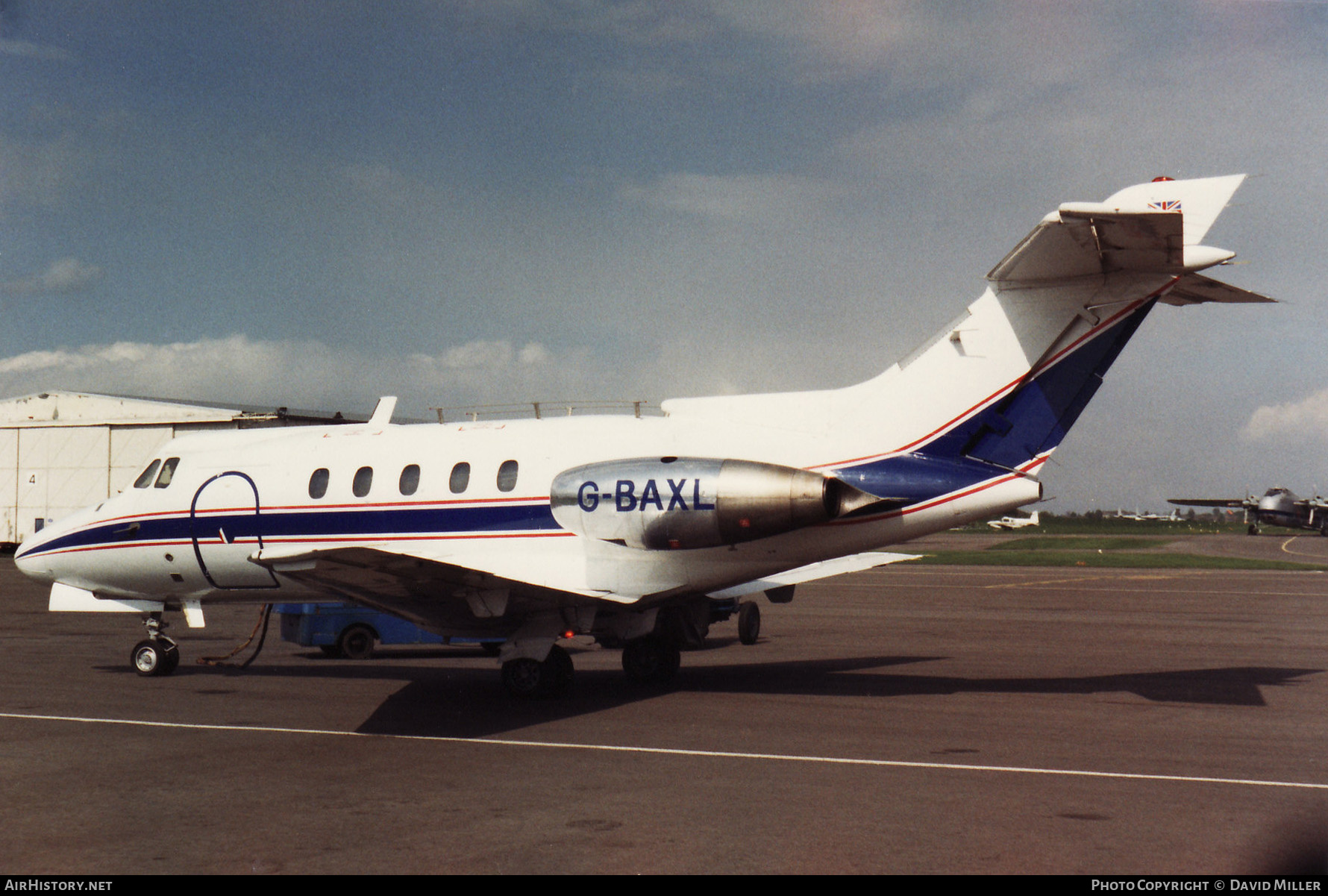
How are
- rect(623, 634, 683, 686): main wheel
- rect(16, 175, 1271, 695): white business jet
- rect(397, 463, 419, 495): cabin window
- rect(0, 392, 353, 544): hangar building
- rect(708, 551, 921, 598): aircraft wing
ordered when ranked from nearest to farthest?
rect(16, 175, 1271, 695): white business jet → rect(397, 463, 419, 495): cabin window → rect(623, 634, 683, 686): main wheel → rect(708, 551, 921, 598): aircraft wing → rect(0, 392, 353, 544): hangar building

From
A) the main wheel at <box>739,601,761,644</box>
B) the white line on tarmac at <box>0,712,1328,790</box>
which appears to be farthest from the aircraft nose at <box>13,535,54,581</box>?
the main wheel at <box>739,601,761,644</box>

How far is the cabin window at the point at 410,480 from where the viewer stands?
14.6 m

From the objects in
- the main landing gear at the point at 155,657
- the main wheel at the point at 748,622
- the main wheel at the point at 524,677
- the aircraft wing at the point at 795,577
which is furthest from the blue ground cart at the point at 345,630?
the main wheel at the point at 524,677

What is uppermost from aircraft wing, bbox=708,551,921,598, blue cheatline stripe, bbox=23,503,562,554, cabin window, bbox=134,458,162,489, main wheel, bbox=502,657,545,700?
cabin window, bbox=134,458,162,489

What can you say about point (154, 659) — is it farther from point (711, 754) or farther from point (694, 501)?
point (711, 754)

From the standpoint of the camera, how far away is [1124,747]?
10.3m

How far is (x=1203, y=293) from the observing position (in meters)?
12.4

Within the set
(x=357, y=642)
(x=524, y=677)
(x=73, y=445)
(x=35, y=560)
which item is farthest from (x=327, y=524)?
(x=73, y=445)

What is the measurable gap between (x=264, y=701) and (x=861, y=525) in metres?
7.41

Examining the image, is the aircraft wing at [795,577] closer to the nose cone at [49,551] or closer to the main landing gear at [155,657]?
the main landing gear at [155,657]

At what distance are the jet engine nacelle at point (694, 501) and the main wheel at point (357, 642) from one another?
6658mm

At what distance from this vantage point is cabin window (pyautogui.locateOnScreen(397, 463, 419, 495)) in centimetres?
1459

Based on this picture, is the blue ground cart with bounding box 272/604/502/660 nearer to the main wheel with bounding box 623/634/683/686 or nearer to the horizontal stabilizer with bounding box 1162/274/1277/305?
the main wheel with bounding box 623/634/683/686
